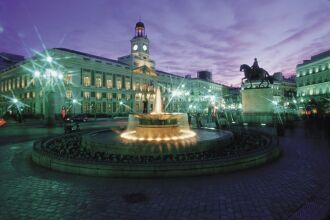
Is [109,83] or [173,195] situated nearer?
[173,195]

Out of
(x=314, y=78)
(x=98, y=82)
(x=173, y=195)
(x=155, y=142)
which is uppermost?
(x=98, y=82)

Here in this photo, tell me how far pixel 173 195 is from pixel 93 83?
2650 inches

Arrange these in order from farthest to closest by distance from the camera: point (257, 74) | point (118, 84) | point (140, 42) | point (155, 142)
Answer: point (140, 42)
point (118, 84)
point (257, 74)
point (155, 142)

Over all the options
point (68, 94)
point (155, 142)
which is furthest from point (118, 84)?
point (155, 142)

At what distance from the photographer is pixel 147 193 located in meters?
6.38

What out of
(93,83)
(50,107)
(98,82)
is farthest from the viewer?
(98,82)

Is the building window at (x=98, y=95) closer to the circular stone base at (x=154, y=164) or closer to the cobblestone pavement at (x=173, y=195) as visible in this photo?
the circular stone base at (x=154, y=164)

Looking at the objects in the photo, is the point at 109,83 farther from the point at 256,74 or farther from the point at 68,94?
the point at 256,74

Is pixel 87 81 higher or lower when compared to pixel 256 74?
higher

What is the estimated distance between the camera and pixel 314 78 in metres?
62.2

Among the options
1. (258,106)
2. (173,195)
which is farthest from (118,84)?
(173,195)

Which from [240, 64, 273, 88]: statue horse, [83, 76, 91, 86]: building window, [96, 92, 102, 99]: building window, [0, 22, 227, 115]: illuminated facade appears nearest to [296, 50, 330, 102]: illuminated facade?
[0, 22, 227, 115]: illuminated facade

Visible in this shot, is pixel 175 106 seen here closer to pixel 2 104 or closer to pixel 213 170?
pixel 2 104

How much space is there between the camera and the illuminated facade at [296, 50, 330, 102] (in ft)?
189
